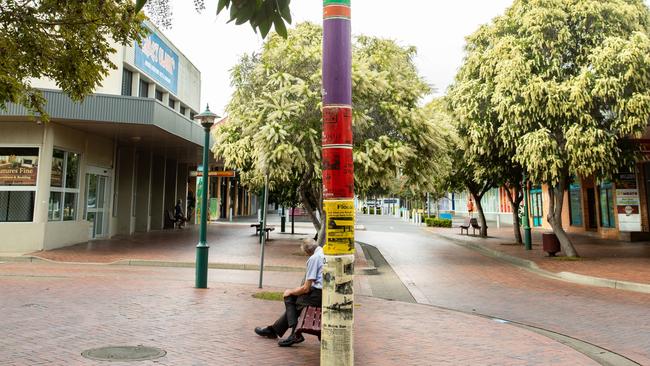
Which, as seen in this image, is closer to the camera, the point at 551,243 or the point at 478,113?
the point at 478,113

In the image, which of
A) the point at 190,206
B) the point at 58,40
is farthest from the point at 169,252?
the point at 190,206

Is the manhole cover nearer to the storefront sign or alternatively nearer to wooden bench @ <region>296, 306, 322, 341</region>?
wooden bench @ <region>296, 306, 322, 341</region>

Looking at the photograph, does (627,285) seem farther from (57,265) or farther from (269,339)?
(57,265)

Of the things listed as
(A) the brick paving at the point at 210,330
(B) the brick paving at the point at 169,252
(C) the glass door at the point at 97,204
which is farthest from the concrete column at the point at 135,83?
(A) the brick paving at the point at 210,330

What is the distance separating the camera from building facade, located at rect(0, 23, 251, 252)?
47.8 ft

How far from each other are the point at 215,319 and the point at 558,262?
453 inches

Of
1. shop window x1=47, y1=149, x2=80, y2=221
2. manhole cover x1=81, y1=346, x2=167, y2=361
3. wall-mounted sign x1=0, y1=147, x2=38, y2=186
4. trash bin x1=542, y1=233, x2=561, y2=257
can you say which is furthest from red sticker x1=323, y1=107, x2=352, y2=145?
shop window x1=47, y1=149, x2=80, y2=221

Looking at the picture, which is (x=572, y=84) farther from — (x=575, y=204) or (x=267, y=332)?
(x=575, y=204)

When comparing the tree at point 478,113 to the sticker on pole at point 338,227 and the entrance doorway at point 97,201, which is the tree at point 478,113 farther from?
the entrance doorway at point 97,201

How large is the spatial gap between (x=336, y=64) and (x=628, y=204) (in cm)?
2322

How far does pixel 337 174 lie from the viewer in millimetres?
3301

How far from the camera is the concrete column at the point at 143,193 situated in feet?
76.7

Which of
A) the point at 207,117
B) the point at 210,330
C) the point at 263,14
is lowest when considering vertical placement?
the point at 210,330

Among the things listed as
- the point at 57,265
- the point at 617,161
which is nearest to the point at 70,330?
the point at 57,265
